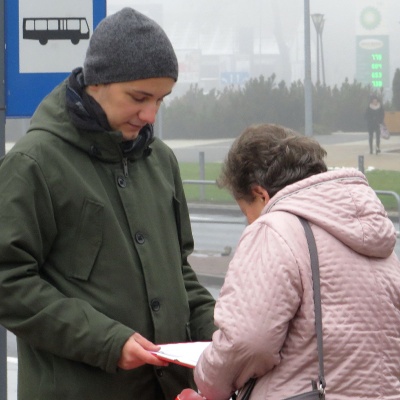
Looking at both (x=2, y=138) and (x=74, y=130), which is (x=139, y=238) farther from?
(x=2, y=138)

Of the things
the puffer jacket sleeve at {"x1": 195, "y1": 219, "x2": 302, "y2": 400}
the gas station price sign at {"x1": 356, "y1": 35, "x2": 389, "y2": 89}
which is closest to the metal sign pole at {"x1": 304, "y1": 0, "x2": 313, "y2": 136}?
the gas station price sign at {"x1": 356, "y1": 35, "x2": 389, "y2": 89}

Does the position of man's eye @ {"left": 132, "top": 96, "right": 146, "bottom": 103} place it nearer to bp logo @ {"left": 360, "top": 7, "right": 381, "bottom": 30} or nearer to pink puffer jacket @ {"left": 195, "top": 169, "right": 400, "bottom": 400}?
pink puffer jacket @ {"left": 195, "top": 169, "right": 400, "bottom": 400}

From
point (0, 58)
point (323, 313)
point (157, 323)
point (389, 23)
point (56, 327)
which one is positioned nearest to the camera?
point (323, 313)

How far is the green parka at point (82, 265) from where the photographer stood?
2502mm

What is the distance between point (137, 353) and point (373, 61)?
29.1ft

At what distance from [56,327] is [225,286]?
1.46 ft

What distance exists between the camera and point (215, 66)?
1188cm

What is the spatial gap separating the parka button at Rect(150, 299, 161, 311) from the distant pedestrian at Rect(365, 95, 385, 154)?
8.39 m

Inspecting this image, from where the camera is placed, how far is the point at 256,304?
2.26 meters

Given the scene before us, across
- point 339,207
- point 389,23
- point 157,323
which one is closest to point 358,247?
point 339,207

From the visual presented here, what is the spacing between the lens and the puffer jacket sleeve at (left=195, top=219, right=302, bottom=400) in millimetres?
2248

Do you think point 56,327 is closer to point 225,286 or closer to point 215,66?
point 225,286

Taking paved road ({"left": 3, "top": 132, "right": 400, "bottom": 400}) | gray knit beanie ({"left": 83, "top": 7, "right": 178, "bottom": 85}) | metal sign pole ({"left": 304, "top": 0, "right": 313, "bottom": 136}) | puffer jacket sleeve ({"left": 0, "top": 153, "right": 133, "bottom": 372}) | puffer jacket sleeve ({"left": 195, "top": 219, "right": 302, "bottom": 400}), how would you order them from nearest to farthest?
puffer jacket sleeve ({"left": 195, "top": 219, "right": 302, "bottom": 400}), puffer jacket sleeve ({"left": 0, "top": 153, "right": 133, "bottom": 372}), gray knit beanie ({"left": 83, "top": 7, "right": 178, "bottom": 85}), paved road ({"left": 3, "top": 132, "right": 400, "bottom": 400}), metal sign pole ({"left": 304, "top": 0, "right": 313, "bottom": 136})

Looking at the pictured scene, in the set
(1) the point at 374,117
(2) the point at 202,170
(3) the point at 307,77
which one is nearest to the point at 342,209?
(1) the point at 374,117
